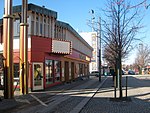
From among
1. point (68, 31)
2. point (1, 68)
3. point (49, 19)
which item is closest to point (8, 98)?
point (1, 68)

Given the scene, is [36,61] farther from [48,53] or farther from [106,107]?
[106,107]

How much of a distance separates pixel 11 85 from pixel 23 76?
121 inches

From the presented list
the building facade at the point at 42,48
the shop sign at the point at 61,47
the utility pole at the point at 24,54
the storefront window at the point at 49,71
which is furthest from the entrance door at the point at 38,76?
the shop sign at the point at 61,47

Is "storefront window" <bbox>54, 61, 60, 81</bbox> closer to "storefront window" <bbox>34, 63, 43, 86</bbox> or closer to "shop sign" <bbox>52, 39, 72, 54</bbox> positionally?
"shop sign" <bbox>52, 39, 72, 54</bbox>

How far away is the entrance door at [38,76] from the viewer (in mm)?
21984

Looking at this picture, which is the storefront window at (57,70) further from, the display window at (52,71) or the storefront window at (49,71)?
the storefront window at (49,71)

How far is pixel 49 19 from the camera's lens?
25.6 meters

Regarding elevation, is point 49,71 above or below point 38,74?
above

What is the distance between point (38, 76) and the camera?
22422mm

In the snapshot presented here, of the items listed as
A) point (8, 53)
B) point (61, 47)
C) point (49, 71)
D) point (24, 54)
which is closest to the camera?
point (8, 53)

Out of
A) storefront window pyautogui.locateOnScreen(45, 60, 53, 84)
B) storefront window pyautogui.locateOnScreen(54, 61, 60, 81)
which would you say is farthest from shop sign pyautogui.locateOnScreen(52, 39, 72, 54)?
storefront window pyautogui.locateOnScreen(54, 61, 60, 81)

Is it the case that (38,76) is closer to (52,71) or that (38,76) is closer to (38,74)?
(38,74)

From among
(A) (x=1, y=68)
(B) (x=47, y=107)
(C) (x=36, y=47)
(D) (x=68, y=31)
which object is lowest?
(B) (x=47, y=107)

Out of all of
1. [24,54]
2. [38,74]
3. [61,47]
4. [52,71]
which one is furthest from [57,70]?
[24,54]
